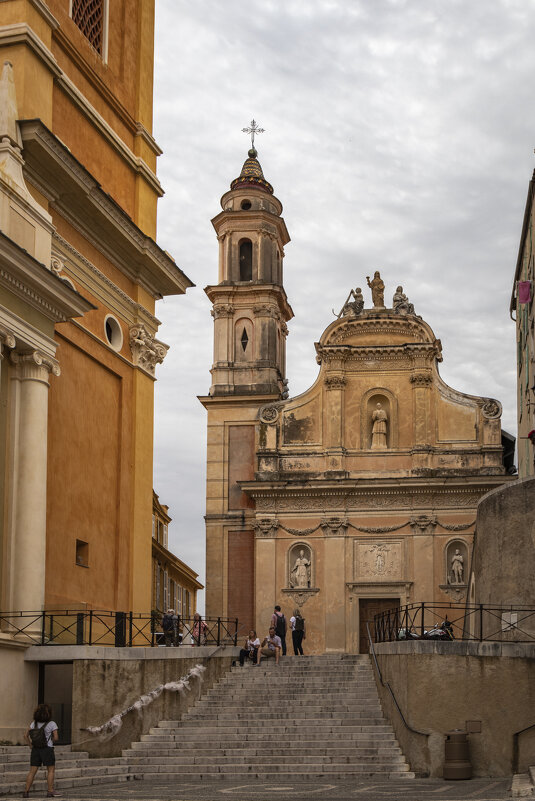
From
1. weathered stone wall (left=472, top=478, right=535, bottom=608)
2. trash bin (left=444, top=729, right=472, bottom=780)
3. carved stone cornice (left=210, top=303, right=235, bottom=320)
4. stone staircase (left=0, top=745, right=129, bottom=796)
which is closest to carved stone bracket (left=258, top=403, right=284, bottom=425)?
carved stone cornice (left=210, top=303, right=235, bottom=320)

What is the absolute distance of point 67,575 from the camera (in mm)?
22125

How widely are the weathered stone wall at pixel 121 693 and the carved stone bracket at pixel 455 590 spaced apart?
2037cm

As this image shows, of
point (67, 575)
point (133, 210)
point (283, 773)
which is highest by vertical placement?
point (133, 210)

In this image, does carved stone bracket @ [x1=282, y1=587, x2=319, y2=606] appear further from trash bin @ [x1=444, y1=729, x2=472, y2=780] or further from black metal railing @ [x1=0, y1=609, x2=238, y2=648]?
trash bin @ [x1=444, y1=729, x2=472, y2=780]

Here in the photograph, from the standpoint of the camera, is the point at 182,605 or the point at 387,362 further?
the point at 182,605

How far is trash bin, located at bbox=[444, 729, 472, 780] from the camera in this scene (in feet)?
57.2

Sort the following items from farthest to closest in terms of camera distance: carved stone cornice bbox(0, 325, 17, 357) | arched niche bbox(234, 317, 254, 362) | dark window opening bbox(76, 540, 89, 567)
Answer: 1. arched niche bbox(234, 317, 254, 362)
2. dark window opening bbox(76, 540, 89, 567)
3. carved stone cornice bbox(0, 325, 17, 357)

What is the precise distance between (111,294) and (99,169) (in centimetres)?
269

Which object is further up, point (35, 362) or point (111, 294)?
point (111, 294)

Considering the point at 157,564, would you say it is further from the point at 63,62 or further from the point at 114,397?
the point at 63,62

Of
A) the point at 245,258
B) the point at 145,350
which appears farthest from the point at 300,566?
the point at 145,350

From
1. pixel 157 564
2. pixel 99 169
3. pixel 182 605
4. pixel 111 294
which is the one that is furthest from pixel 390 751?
pixel 182 605

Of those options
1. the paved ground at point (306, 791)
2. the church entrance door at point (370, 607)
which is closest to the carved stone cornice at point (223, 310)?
the church entrance door at point (370, 607)

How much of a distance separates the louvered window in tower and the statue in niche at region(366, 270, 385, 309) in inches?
805
